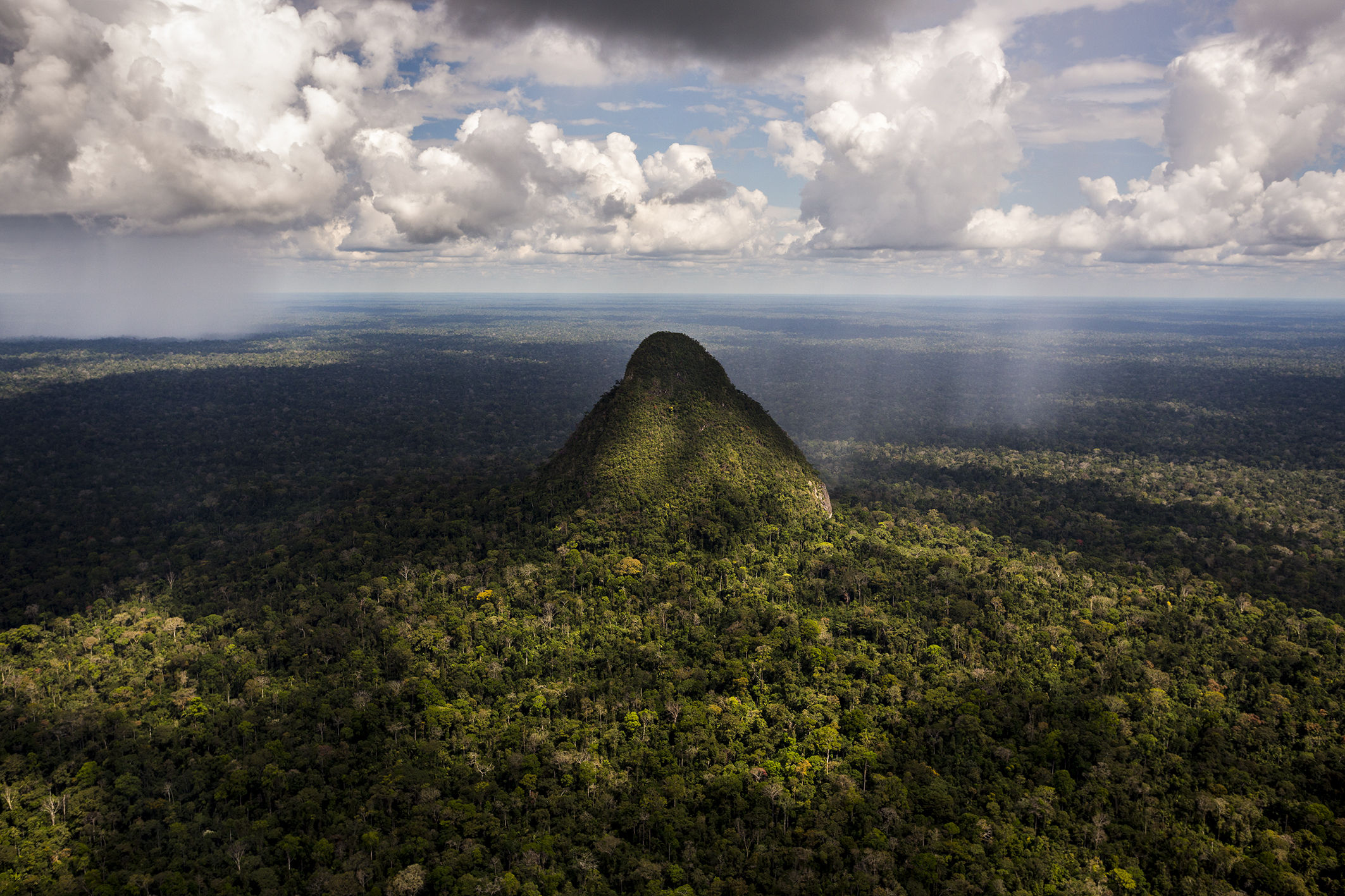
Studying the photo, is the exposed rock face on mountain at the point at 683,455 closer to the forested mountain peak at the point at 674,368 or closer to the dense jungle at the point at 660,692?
the forested mountain peak at the point at 674,368

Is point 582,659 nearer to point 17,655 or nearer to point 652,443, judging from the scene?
point 652,443

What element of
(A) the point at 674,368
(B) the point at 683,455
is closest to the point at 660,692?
(B) the point at 683,455

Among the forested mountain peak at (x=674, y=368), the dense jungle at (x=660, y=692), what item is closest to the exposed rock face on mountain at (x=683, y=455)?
the forested mountain peak at (x=674, y=368)

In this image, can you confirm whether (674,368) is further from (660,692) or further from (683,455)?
(660,692)

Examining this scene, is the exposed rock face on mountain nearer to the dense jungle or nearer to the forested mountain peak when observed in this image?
the forested mountain peak

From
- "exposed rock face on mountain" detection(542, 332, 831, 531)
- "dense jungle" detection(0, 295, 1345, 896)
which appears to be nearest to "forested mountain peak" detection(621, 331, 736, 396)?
"exposed rock face on mountain" detection(542, 332, 831, 531)

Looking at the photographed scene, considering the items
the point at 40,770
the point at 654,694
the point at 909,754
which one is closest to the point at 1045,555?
the point at 909,754
